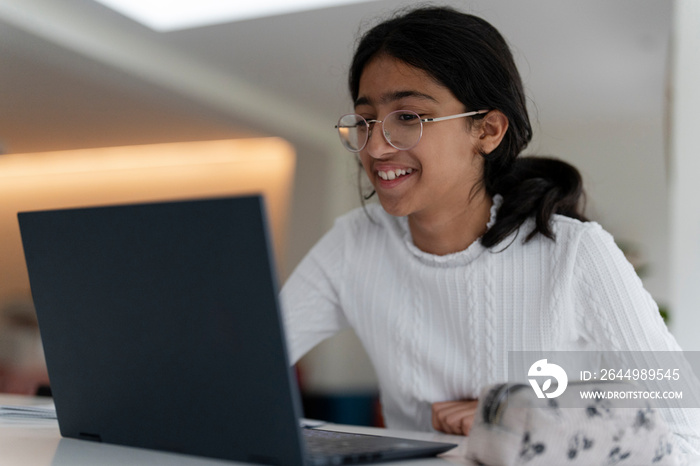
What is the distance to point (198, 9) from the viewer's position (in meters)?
3.54

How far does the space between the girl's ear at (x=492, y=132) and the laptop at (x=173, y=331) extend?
30.0 inches

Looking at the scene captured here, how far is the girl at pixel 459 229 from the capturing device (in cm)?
125

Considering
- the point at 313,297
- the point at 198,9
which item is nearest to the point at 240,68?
the point at 198,9

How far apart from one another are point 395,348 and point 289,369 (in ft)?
2.61

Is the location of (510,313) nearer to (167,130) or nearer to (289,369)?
(289,369)

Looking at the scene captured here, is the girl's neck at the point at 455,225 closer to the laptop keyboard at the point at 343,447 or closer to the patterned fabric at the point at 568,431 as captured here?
the laptop keyboard at the point at 343,447

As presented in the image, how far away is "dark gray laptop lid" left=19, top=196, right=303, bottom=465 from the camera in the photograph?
61 centimetres

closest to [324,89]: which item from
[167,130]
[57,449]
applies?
[167,130]

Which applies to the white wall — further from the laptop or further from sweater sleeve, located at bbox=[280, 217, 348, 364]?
the laptop

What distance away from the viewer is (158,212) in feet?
2.13

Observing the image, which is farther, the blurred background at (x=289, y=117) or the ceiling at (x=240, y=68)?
the ceiling at (x=240, y=68)

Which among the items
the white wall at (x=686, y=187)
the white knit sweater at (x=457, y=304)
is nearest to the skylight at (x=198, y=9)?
the white wall at (x=686, y=187)

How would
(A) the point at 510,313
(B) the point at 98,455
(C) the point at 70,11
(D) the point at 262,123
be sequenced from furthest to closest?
(D) the point at 262,123 → (C) the point at 70,11 → (A) the point at 510,313 → (B) the point at 98,455

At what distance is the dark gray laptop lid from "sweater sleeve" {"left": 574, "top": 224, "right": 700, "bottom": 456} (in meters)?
0.73
